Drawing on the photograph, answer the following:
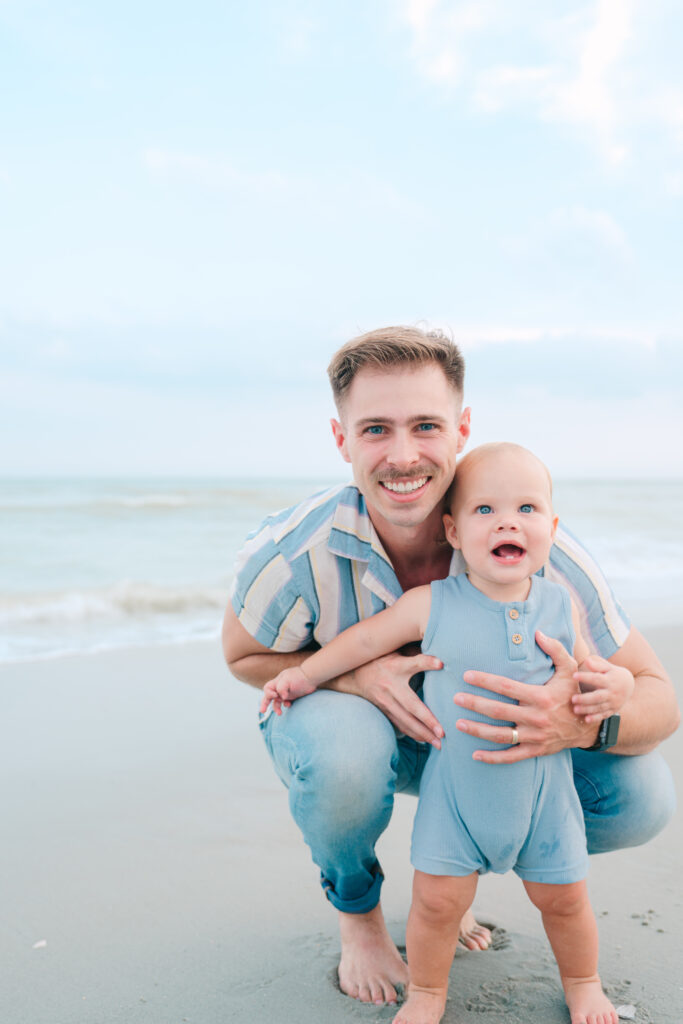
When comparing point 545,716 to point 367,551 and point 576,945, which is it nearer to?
point 576,945

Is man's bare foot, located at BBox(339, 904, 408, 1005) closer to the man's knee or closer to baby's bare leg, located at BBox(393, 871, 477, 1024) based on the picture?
baby's bare leg, located at BBox(393, 871, 477, 1024)

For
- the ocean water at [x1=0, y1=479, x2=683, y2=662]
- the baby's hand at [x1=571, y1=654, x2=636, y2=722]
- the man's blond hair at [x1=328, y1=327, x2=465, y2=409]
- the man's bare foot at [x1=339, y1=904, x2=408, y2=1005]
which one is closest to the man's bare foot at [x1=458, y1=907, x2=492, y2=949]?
the man's bare foot at [x1=339, y1=904, x2=408, y2=1005]

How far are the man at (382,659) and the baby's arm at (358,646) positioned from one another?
0.05 meters

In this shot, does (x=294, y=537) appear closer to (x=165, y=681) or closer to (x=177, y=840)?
(x=177, y=840)

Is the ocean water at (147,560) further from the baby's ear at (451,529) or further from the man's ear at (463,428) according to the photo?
the baby's ear at (451,529)

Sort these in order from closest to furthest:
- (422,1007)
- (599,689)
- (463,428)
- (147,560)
→ 1. (422,1007)
2. (599,689)
3. (463,428)
4. (147,560)

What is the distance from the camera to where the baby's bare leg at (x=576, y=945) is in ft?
6.26

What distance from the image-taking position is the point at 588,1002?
1.92 m

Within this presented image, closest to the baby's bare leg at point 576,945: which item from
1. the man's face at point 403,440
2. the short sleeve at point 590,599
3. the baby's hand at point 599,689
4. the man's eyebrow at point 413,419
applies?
the baby's hand at point 599,689

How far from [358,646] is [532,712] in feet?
1.80

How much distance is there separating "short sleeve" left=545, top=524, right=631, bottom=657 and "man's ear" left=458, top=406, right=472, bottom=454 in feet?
1.55

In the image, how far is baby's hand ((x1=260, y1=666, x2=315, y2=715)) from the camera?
92.4 inches

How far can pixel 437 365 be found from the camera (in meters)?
2.40

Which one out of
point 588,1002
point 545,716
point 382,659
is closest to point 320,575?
point 382,659
